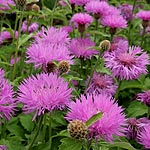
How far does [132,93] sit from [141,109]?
60cm

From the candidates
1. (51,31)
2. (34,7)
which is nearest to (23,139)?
(51,31)

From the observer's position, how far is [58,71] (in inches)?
77.4

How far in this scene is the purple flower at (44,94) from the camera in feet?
5.38

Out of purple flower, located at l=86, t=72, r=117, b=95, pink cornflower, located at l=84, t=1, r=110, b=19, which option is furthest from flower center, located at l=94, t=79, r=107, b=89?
pink cornflower, located at l=84, t=1, r=110, b=19

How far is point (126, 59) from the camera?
2332 mm

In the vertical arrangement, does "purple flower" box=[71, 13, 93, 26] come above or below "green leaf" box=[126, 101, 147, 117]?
above

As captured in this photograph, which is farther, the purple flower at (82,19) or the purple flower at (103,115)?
the purple flower at (82,19)

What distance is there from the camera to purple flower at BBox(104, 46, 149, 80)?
2.24 meters

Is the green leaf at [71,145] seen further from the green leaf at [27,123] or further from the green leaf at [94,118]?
the green leaf at [27,123]

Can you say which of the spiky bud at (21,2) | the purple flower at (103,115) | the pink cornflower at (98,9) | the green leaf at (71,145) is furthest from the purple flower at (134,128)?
the pink cornflower at (98,9)

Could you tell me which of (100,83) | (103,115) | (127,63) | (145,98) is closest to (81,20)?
(100,83)

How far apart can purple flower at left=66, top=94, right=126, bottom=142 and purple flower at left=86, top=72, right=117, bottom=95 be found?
75cm

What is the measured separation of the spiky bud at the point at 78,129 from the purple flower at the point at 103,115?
7cm

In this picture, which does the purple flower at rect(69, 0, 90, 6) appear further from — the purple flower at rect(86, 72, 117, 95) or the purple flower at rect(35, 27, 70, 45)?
the purple flower at rect(86, 72, 117, 95)
